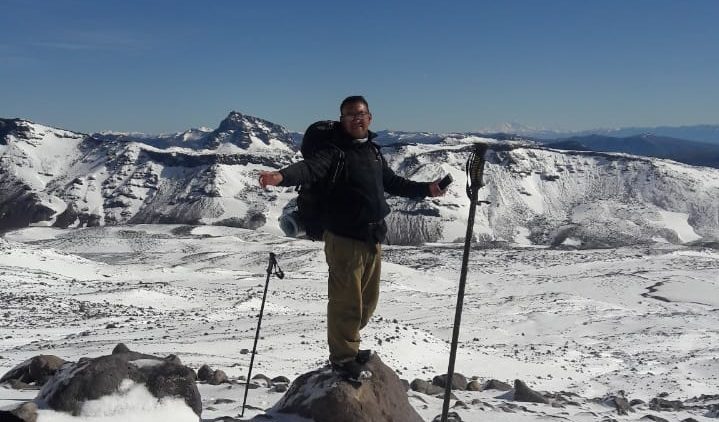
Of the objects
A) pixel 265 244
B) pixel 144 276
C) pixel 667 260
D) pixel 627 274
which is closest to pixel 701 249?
pixel 667 260

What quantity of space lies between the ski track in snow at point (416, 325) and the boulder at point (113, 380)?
33 cm

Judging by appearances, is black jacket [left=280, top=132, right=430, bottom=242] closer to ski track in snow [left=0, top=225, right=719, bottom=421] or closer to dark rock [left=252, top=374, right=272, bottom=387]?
ski track in snow [left=0, top=225, right=719, bottom=421]

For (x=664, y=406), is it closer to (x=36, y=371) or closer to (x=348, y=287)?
(x=348, y=287)

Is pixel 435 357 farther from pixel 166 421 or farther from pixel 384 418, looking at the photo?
pixel 166 421

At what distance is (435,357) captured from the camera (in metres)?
22.2

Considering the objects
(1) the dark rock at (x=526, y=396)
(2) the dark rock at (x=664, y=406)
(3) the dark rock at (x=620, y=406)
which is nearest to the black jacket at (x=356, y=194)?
(1) the dark rock at (x=526, y=396)

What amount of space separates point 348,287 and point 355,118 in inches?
78.9

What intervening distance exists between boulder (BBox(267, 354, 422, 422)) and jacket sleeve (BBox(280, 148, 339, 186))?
304 cm

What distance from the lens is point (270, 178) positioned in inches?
206

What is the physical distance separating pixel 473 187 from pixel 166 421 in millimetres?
4435

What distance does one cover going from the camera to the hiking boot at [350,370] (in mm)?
7539

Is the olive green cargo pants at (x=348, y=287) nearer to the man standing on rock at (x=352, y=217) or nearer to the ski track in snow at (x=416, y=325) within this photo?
the man standing on rock at (x=352, y=217)

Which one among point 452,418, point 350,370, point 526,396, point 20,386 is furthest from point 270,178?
point 526,396

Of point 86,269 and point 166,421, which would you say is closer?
point 166,421
